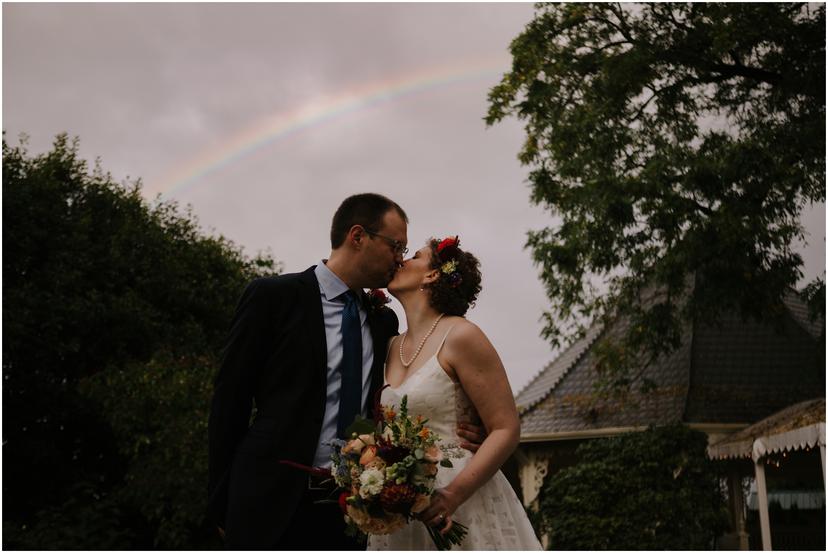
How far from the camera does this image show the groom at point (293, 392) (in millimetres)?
3281

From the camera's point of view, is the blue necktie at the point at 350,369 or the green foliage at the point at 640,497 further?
the green foliage at the point at 640,497

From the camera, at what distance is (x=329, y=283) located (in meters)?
3.77

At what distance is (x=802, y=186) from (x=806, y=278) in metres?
1.49

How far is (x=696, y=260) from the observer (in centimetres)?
1216

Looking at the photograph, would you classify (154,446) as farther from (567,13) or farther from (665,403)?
(567,13)

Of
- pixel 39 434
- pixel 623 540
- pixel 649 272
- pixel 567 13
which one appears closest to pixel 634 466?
pixel 623 540

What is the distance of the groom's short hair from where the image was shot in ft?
12.5

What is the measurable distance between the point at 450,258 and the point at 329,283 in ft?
2.10

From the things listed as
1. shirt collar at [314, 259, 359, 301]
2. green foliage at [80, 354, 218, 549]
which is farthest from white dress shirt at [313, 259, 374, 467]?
green foliage at [80, 354, 218, 549]

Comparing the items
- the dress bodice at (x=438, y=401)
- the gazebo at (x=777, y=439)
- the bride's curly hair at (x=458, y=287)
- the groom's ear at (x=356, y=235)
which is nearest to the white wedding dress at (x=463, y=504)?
the dress bodice at (x=438, y=401)

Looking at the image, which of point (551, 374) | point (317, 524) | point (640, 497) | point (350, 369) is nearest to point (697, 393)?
point (640, 497)

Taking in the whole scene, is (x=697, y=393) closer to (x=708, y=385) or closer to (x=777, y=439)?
(x=708, y=385)

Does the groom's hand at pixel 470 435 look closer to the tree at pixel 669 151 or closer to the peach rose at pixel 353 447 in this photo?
the peach rose at pixel 353 447

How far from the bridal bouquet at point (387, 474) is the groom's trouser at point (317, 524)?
252 mm
